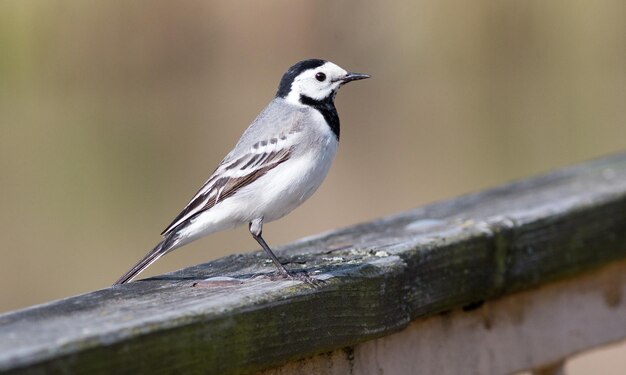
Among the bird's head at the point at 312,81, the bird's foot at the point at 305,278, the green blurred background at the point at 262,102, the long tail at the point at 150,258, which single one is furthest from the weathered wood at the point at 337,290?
the green blurred background at the point at 262,102

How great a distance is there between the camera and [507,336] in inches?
129

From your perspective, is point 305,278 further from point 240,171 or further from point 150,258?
point 240,171

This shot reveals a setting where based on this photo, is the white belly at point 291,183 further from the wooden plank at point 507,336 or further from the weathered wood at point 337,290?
the wooden plank at point 507,336

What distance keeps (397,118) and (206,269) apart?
9.38 metres

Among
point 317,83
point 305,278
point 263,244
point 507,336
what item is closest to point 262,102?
point 317,83

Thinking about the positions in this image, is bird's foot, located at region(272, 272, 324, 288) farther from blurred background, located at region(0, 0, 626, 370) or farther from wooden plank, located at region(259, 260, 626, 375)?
blurred background, located at region(0, 0, 626, 370)

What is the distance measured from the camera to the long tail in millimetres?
3496

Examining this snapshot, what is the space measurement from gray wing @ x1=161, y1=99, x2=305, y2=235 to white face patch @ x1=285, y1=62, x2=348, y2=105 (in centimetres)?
30

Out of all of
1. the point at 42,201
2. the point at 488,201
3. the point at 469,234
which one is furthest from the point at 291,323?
the point at 42,201

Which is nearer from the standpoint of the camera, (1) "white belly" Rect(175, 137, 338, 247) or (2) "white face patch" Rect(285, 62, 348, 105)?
(1) "white belly" Rect(175, 137, 338, 247)

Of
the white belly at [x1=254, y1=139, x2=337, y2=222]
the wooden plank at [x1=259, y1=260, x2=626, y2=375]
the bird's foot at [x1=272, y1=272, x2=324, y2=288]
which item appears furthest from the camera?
the white belly at [x1=254, y1=139, x2=337, y2=222]

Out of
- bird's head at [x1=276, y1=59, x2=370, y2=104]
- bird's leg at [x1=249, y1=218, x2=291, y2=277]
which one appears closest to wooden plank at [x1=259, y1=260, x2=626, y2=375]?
bird's leg at [x1=249, y1=218, x2=291, y2=277]

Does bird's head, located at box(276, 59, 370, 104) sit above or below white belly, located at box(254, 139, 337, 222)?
above

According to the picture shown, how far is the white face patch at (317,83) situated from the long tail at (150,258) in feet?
3.23
